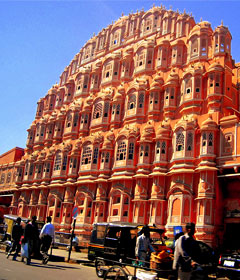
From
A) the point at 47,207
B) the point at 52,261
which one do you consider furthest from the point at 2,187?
the point at 52,261

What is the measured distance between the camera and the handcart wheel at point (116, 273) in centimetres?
1027

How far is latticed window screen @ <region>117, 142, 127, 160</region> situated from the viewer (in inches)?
1332

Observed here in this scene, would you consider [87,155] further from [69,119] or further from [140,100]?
[140,100]

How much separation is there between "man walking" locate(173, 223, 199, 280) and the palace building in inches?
738

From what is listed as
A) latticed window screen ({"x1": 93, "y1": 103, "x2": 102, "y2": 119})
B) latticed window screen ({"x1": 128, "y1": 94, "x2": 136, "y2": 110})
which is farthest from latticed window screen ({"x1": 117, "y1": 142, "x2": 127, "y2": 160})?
latticed window screen ({"x1": 93, "y1": 103, "x2": 102, "y2": 119})

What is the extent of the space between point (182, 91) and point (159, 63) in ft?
18.9

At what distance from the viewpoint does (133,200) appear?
31.3 metres

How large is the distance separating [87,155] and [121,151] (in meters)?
5.19

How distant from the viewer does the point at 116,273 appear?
34.8 ft

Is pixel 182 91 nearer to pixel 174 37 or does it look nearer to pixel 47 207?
pixel 174 37

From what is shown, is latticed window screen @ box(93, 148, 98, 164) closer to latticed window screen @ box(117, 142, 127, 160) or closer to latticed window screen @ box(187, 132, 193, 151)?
latticed window screen @ box(117, 142, 127, 160)

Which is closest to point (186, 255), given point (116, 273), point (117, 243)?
point (116, 273)

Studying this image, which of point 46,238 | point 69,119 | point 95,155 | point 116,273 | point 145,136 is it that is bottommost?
point 116,273

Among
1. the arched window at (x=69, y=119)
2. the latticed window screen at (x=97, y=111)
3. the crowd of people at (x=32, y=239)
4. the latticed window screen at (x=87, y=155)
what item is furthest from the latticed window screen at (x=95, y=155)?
the crowd of people at (x=32, y=239)
